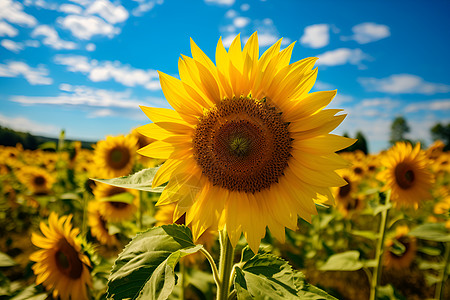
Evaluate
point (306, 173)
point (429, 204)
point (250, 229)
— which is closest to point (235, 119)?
point (306, 173)

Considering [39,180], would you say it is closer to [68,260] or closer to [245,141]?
[68,260]

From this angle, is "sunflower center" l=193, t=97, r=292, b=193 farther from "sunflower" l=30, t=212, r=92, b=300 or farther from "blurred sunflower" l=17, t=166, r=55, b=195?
"blurred sunflower" l=17, t=166, r=55, b=195

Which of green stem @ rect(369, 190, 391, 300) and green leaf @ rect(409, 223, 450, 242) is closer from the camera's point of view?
green leaf @ rect(409, 223, 450, 242)

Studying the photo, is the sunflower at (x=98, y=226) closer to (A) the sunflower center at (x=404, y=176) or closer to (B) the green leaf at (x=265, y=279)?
(B) the green leaf at (x=265, y=279)

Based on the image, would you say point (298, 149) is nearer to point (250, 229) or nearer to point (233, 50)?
point (250, 229)

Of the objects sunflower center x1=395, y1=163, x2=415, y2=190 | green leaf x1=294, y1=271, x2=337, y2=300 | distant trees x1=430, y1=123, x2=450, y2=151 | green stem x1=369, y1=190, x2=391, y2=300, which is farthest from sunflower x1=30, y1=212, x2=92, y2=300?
distant trees x1=430, y1=123, x2=450, y2=151

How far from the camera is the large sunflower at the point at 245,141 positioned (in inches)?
53.5

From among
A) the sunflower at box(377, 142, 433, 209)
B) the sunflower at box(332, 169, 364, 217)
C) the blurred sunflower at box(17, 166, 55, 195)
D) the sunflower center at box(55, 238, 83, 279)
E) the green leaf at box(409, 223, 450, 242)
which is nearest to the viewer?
the sunflower center at box(55, 238, 83, 279)

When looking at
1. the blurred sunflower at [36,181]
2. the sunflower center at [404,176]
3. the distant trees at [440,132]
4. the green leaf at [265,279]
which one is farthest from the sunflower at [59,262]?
the distant trees at [440,132]

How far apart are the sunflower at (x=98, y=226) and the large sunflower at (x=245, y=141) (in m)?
3.06

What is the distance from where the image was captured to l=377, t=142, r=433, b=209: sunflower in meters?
3.25

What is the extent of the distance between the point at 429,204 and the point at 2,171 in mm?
12203

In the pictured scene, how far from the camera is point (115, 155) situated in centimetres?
443

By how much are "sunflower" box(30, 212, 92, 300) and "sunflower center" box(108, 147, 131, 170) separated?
1.98 m
